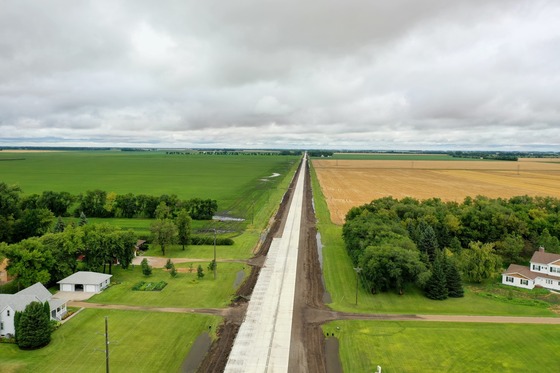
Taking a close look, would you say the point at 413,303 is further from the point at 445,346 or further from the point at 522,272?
the point at 522,272

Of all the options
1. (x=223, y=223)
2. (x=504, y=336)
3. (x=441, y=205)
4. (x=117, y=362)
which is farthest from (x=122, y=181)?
(x=504, y=336)

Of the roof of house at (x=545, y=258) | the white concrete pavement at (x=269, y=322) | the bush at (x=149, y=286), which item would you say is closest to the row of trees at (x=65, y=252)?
the bush at (x=149, y=286)

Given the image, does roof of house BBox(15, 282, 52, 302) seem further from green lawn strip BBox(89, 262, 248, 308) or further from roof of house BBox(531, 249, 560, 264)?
roof of house BBox(531, 249, 560, 264)

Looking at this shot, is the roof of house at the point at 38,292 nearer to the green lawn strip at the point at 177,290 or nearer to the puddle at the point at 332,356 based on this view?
Result: the green lawn strip at the point at 177,290

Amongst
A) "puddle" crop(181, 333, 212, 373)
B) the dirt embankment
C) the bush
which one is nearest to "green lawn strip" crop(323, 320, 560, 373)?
the dirt embankment

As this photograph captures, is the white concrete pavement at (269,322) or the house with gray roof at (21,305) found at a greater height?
the house with gray roof at (21,305)

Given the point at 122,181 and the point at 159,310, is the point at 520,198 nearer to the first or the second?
the point at 159,310
